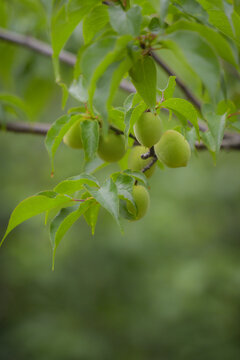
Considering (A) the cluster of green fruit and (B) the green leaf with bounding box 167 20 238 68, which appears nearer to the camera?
(B) the green leaf with bounding box 167 20 238 68

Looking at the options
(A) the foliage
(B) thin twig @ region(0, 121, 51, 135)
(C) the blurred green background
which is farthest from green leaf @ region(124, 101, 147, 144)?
(C) the blurred green background

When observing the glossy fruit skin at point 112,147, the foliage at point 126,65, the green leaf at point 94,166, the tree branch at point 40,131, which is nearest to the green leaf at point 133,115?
the foliage at point 126,65

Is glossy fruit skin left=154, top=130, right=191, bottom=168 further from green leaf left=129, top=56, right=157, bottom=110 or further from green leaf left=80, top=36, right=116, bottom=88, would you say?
green leaf left=80, top=36, right=116, bottom=88

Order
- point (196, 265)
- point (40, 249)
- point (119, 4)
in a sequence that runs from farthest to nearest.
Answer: point (40, 249)
point (196, 265)
point (119, 4)

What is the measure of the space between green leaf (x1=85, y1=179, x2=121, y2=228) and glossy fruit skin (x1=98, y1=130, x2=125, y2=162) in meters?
0.13

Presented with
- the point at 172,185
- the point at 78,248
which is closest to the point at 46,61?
the point at 172,185

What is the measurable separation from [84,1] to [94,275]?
9.62 feet

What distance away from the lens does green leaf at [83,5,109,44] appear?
1.92ft

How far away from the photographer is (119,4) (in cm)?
59

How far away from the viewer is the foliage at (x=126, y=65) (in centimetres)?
47

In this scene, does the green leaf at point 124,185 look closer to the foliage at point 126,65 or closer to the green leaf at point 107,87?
the foliage at point 126,65

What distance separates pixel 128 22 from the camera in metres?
0.51

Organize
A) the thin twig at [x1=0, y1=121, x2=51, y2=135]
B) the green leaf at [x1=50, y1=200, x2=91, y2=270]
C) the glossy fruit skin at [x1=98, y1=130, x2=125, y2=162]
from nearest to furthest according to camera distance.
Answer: the green leaf at [x1=50, y1=200, x2=91, y2=270]
the glossy fruit skin at [x1=98, y1=130, x2=125, y2=162]
the thin twig at [x1=0, y1=121, x2=51, y2=135]

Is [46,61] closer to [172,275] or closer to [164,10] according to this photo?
[164,10]
